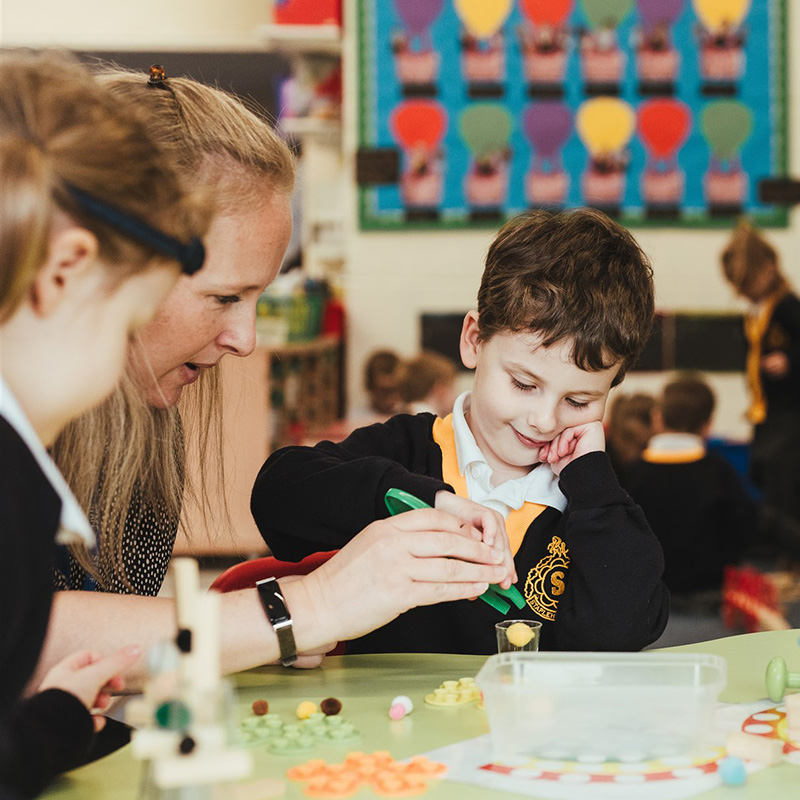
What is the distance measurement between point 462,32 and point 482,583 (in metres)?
4.09

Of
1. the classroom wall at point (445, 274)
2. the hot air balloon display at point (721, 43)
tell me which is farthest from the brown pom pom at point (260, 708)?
the hot air balloon display at point (721, 43)

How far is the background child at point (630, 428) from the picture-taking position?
399 centimetres

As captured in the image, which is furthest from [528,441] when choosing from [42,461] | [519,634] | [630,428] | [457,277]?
[457,277]

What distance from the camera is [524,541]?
128 cm

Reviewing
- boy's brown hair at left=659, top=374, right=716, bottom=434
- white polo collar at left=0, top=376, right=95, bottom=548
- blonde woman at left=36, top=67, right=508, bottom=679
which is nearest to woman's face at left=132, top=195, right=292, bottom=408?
blonde woman at left=36, top=67, right=508, bottom=679

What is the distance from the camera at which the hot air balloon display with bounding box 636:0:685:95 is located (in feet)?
15.5

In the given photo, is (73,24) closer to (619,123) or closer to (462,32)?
(462,32)

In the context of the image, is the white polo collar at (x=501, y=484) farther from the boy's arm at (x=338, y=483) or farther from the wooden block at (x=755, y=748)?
the wooden block at (x=755, y=748)

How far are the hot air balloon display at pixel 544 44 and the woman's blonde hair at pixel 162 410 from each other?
365 cm

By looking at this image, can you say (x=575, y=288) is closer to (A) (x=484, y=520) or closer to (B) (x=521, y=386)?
(B) (x=521, y=386)

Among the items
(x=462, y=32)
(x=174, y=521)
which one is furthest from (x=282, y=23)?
(x=174, y=521)

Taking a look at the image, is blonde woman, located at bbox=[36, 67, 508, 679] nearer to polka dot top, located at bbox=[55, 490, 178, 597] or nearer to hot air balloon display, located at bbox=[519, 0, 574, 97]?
polka dot top, located at bbox=[55, 490, 178, 597]

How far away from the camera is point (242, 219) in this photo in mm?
1223

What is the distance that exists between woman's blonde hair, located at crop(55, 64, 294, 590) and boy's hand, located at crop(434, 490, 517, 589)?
325 mm
